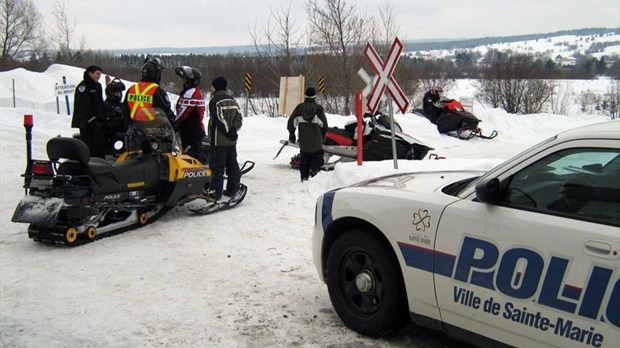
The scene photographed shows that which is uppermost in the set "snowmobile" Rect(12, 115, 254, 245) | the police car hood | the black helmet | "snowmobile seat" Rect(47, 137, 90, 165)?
the black helmet

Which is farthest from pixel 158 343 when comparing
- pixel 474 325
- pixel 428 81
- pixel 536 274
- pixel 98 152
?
pixel 428 81

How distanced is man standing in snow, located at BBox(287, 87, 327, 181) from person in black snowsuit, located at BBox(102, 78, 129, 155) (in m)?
2.96

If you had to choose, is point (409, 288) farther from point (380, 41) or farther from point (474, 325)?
point (380, 41)

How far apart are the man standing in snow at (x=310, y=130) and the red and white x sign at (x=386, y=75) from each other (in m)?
1.61

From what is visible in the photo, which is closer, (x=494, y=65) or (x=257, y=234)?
(x=257, y=234)

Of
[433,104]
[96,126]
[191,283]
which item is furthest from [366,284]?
[433,104]

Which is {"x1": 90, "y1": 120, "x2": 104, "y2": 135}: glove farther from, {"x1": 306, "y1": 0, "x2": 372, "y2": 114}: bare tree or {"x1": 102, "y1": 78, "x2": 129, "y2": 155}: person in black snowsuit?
{"x1": 306, "y1": 0, "x2": 372, "y2": 114}: bare tree

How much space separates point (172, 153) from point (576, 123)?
23152mm

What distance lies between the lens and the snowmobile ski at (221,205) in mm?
8297

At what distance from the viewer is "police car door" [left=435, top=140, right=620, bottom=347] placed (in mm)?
2887

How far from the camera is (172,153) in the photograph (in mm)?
8078

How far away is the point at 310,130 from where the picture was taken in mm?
10211

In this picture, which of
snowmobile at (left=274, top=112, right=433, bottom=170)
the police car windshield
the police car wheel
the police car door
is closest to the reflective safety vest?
snowmobile at (left=274, top=112, right=433, bottom=170)

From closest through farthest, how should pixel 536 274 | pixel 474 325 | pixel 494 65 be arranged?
pixel 536 274 → pixel 474 325 → pixel 494 65
